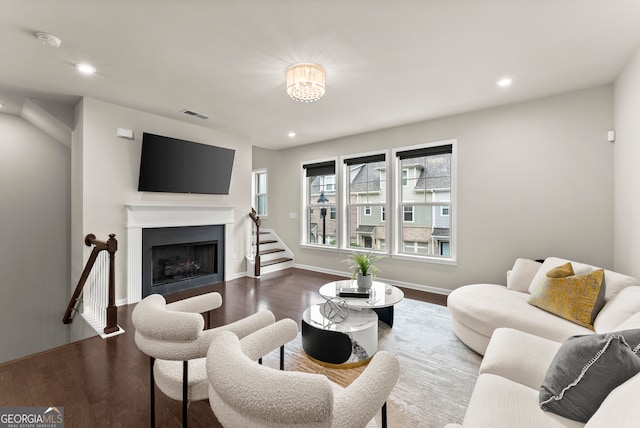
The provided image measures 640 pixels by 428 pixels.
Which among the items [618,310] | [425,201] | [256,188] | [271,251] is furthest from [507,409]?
[256,188]

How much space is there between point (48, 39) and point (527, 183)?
5.12 metres

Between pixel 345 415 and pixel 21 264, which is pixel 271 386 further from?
pixel 21 264

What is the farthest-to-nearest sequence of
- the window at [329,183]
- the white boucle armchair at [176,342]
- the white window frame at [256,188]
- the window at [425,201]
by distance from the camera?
the white window frame at [256,188]
the window at [329,183]
the window at [425,201]
the white boucle armchair at [176,342]

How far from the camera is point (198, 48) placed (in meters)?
2.40

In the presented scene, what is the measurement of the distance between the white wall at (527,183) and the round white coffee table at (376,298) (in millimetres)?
1591

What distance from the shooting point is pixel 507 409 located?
1.22 m

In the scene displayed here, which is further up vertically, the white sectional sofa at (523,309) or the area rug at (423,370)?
the white sectional sofa at (523,309)

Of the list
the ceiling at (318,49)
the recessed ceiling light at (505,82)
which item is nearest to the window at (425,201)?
the ceiling at (318,49)

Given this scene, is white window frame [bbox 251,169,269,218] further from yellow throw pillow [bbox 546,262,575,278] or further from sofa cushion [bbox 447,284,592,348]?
yellow throw pillow [bbox 546,262,575,278]

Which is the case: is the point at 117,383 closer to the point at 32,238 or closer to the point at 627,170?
the point at 32,238

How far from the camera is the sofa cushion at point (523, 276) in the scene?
297 centimetres

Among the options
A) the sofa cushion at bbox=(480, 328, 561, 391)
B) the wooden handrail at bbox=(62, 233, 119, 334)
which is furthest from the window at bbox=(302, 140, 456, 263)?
the wooden handrail at bbox=(62, 233, 119, 334)

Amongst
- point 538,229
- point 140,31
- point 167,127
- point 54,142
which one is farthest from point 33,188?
point 538,229

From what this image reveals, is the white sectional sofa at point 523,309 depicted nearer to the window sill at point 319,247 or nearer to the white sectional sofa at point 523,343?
the white sectional sofa at point 523,343
